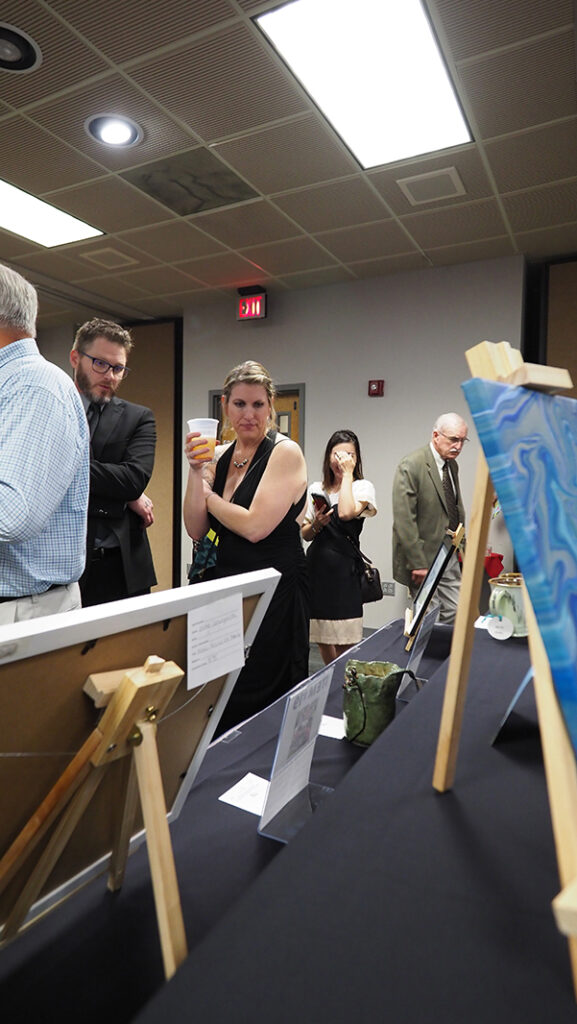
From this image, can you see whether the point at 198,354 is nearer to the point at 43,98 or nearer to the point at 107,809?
the point at 43,98

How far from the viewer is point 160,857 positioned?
1.70ft

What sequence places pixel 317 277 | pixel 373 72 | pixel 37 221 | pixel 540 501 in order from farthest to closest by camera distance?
1. pixel 317 277
2. pixel 37 221
3. pixel 373 72
4. pixel 540 501

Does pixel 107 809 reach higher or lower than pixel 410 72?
lower

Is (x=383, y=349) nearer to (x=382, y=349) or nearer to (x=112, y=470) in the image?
(x=382, y=349)

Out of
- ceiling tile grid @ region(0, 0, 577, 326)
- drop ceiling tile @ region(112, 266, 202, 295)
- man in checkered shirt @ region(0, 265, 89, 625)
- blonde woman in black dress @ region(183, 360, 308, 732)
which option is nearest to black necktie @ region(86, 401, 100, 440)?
blonde woman in black dress @ region(183, 360, 308, 732)

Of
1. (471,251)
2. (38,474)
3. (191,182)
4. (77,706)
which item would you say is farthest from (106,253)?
(77,706)

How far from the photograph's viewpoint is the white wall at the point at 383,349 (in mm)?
4402

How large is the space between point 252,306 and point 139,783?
16.2ft

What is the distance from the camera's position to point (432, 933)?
1.65 ft

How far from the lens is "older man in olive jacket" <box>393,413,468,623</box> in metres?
3.40

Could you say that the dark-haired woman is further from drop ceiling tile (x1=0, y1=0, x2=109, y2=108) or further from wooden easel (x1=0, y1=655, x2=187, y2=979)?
wooden easel (x1=0, y1=655, x2=187, y2=979)

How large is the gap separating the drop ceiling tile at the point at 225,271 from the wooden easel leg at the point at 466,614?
4016 mm

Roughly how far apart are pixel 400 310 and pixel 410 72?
2.28 metres

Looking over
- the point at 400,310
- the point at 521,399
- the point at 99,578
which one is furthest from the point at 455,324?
the point at 521,399
